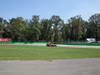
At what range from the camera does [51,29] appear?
310ft

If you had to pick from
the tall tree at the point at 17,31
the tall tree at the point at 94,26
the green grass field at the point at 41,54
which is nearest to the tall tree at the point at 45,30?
the tall tree at the point at 17,31

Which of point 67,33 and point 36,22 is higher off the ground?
point 36,22

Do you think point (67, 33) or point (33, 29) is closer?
point (33, 29)

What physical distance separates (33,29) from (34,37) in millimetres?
4871

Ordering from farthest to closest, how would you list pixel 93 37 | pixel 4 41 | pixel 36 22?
pixel 93 37 < pixel 36 22 < pixel 4 41

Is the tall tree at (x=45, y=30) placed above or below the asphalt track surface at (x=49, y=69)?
above

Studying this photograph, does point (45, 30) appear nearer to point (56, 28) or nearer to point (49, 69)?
point (56, 28)

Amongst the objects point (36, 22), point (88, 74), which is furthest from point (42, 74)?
point (36, 22)

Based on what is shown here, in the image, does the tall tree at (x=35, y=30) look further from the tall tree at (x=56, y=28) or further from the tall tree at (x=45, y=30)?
the tall tree at (x=56, y=28)

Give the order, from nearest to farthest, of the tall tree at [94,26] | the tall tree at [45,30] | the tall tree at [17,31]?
1. the tall tree at [17,31]
2. the tall tree at [45,30]
3. the tall tree at [94,26]

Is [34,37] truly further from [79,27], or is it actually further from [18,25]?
[79,27]

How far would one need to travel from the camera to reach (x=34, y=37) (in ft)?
285

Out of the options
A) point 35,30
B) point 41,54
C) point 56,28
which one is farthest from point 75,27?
point 41,54

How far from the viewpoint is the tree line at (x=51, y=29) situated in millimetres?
86250
